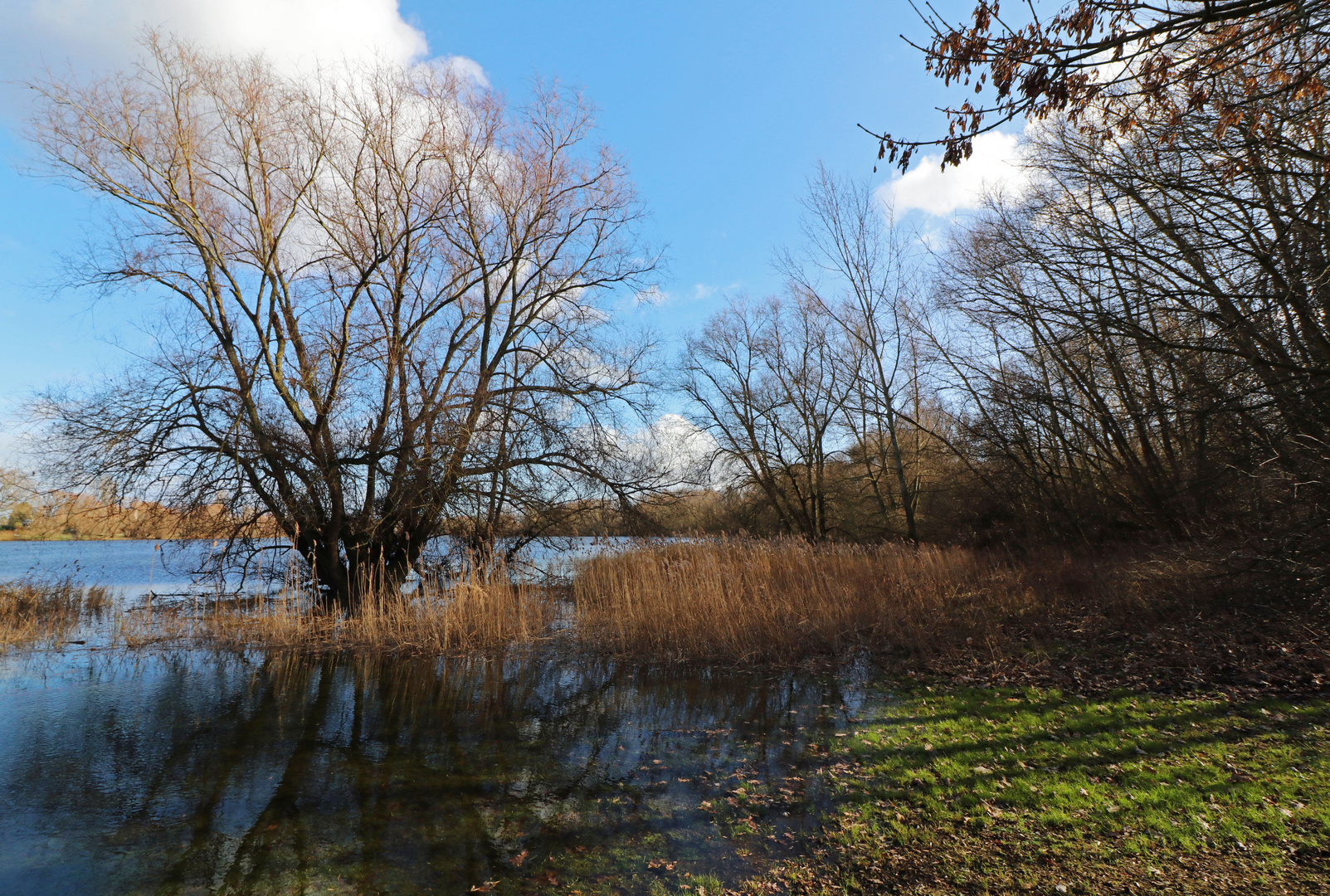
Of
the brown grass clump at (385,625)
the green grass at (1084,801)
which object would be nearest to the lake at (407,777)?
the green grass at (1084,801)

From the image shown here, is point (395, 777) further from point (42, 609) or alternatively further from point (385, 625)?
point (42, 609)

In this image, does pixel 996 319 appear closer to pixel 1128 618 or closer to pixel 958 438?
pixel 958 438

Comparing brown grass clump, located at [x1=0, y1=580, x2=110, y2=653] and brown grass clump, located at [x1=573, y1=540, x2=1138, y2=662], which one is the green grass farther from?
brown grass clump, located at [x1=0, y1=580, x2=110, y2=653]

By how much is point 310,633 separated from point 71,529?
4.71 m

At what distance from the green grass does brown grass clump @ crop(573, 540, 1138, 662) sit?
9.36 feet

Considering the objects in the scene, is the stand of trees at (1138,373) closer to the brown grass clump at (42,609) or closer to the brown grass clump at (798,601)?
the brown grass clump at (798,601)

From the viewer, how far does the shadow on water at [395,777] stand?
3943 mm

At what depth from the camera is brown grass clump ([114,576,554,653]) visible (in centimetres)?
1040

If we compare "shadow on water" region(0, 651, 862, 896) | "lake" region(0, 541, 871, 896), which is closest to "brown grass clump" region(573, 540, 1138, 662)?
"lake" region(0, 541, 871, 896)

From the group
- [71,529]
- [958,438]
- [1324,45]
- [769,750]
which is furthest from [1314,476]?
[71,529]

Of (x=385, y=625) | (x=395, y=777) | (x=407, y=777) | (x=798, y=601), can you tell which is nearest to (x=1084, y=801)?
(x=407, y=777)

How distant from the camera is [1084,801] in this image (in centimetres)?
414

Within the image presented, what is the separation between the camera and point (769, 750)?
570 cm

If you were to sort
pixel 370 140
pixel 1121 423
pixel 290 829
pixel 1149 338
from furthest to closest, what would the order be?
pixel 1121 423
pixel 370 140
pixel 1149 338
pixel 290 829
